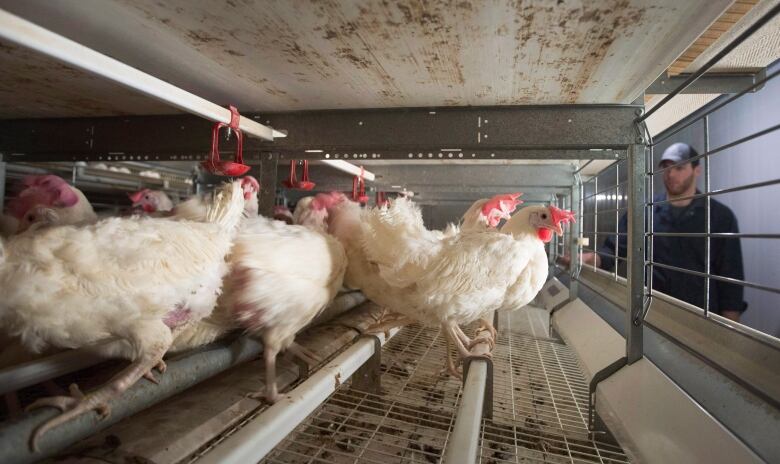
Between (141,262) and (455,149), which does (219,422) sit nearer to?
(141,262)

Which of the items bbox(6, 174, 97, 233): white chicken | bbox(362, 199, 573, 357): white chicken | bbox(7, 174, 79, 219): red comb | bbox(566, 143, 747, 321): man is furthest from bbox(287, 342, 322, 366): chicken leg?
bbox(566, 143, 747, 321): man

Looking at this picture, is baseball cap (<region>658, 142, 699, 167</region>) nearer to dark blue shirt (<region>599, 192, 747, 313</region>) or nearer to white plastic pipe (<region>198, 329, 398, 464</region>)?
dark blue shirt (<region>599, 192, 747, 313</region>)

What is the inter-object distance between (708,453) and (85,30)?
2022 mm

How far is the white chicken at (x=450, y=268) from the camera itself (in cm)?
153

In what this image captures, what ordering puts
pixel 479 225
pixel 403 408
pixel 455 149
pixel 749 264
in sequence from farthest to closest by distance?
pixel 749 264
pixel 479 225
pixel 455 149
pixel 403 408

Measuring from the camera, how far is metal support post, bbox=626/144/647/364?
1.35m

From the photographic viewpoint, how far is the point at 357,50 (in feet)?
3.76

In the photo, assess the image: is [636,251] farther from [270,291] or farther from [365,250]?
[270,291]

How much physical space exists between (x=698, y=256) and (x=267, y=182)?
239 cm

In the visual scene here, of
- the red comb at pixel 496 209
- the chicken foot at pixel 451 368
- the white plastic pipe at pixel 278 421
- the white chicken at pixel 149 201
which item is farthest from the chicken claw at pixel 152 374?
the white chicken at pixel 149 201

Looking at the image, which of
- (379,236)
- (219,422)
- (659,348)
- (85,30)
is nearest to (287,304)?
(219,422)

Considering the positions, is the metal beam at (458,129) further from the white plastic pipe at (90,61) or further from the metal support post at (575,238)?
the metal support post at (575,238)

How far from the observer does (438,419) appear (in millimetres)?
1388

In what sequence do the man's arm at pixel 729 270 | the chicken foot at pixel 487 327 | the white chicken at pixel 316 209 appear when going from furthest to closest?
the white chicken at pixel 316 209, the chicken foot at pixel 487 327, the man's arm at pixel 729 270
